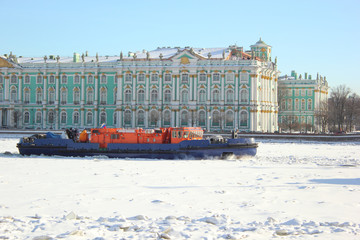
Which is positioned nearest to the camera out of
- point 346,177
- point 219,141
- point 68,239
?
point 68,239

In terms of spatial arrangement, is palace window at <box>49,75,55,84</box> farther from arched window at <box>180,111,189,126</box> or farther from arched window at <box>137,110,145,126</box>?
arched window at <box>180,111,189,126</box>

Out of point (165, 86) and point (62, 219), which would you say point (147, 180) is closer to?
point (62, 219)

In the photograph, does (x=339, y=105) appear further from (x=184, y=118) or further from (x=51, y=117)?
(x=51, y=117)

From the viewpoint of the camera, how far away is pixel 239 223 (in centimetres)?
1399

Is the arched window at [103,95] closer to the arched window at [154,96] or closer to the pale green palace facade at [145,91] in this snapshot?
the pale green palace facade at [145,91]

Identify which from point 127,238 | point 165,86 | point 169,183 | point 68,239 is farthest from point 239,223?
point 165,86

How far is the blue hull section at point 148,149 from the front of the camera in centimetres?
3462

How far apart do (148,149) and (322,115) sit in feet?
183

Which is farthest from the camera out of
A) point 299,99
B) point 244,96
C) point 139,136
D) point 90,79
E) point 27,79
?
point 299,99

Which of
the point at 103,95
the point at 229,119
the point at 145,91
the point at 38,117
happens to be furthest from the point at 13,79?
the point at 229,119

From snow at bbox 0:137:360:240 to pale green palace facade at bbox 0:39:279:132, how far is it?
47.7 metres

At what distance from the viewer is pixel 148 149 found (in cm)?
3503

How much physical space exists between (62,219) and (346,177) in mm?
13658

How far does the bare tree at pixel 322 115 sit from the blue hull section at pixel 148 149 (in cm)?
5219
